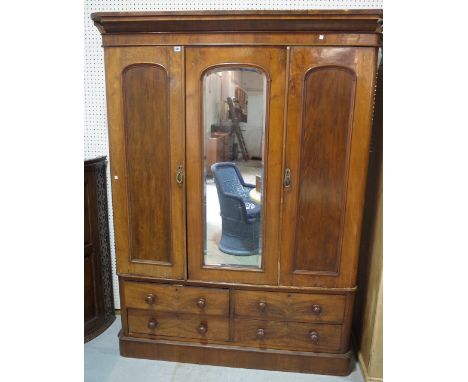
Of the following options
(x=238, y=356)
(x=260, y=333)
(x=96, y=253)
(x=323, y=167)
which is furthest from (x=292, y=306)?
(x=96, y=253)

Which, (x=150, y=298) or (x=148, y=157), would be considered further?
(x=150, y=298)

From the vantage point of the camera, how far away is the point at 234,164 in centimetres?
181

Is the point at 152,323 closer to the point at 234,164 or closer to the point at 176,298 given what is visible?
the point at 176,298

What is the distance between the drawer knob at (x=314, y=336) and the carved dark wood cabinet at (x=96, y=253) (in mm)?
1466

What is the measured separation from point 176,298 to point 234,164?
0.89m

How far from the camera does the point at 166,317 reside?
2.06m

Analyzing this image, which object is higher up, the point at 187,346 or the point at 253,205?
the point at 253,205

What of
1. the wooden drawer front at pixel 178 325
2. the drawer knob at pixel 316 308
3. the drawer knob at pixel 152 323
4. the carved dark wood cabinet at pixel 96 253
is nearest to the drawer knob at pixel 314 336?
the drawer knob at pixel 316 308

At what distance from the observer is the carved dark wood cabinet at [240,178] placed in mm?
1645

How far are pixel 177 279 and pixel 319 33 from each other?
1534 millimetres

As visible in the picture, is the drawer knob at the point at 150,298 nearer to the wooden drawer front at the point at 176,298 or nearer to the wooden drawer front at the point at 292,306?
the wooden drawer front at the point at 176,298
